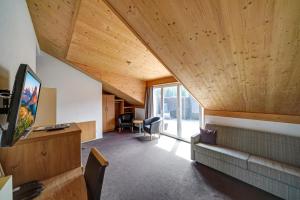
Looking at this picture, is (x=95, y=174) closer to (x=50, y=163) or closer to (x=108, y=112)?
(x=50, y=163)

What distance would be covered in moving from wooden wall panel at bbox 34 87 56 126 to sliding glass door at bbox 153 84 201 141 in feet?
11.8

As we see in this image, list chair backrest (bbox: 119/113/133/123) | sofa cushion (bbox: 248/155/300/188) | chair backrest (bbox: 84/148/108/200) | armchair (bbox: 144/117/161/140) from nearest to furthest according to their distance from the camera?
1. chair backrest (bbox: 84/148/108/200)
2. sofa cushion (bbox: 248/155/300/188)
3. armchair (bbox: 144/117/161/140)
4. chair backrest (bbox: 119/113/133/123)

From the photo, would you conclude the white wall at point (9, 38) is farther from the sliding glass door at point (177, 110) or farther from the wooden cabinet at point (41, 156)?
the sliding glass door at point (177, 110)

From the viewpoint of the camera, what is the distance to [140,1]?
1.53 m

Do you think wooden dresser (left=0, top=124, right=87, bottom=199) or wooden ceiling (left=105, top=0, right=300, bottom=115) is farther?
wooden ceiling (left=105, top=0, right=300, bottom=115)

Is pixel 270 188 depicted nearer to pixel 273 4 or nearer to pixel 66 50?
pixel 273 4

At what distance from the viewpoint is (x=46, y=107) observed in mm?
3695

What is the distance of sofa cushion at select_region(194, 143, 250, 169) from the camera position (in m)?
2.38

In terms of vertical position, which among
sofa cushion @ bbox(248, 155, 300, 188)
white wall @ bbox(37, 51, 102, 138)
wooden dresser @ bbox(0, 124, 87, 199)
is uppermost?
white wall @ bbox(37, 51, 102, 138)

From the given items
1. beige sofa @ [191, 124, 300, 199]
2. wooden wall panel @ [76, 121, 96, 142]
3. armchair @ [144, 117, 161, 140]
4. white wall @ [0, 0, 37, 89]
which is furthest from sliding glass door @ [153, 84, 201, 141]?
white wall @ [0, 0, 37, 89]

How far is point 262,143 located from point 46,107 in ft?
16.8

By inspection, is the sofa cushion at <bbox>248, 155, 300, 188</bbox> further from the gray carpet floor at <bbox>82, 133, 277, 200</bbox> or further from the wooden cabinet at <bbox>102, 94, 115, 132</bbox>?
the wooden cabinet at <bbox>102, 94, 115, 132</bbox>

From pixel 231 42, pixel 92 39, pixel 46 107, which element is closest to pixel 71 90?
pixel 46 107

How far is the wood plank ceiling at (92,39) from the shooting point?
7.00ft
